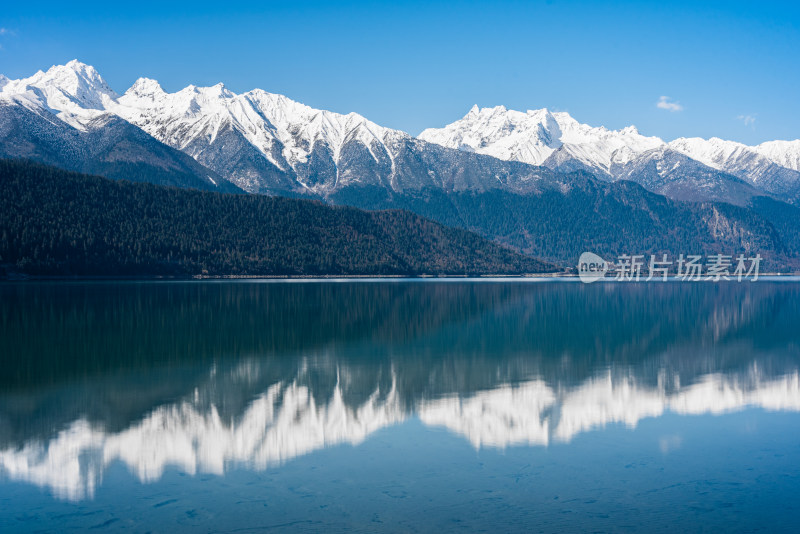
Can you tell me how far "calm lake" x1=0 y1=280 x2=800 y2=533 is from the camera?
1830 cm

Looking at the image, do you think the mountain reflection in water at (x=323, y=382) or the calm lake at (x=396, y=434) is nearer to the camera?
the calm lake at (x=396, y=434)

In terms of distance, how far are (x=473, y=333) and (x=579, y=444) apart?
34.0 m

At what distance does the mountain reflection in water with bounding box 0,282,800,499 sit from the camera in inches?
957

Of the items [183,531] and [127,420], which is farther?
[127,420]

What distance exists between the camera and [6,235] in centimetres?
18550

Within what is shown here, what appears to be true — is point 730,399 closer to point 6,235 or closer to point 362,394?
point 362,394

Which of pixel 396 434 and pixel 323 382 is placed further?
pixel 323 382

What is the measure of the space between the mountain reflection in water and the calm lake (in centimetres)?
17

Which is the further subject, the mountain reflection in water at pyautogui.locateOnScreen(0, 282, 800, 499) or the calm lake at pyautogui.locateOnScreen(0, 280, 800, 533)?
the mountain reflection in water at pyautogui.locateOnScreen(0, 282, 800, 499)

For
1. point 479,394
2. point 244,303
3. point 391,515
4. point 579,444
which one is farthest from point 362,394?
point 244,303

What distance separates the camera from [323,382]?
35719 millimetres

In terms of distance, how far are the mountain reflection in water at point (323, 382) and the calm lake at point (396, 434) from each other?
0.57 ft

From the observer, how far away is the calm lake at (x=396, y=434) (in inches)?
720

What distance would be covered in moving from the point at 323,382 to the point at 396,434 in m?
10.6
